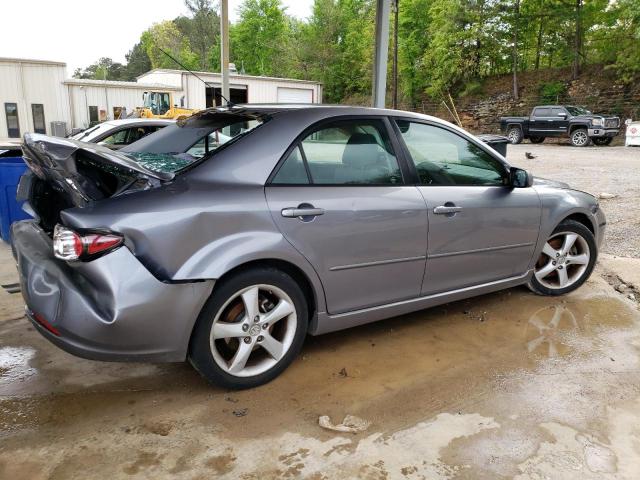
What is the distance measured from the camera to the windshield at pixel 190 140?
2.85 m

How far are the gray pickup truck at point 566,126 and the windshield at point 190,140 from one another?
72.3 ft

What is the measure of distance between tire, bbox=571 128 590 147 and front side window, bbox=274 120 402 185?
21941 mm

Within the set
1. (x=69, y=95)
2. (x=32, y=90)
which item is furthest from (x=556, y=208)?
(x=32, y=90)

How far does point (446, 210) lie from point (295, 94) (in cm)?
A: 3058

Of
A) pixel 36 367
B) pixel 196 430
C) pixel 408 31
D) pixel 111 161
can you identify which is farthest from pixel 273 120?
pixel 408 31

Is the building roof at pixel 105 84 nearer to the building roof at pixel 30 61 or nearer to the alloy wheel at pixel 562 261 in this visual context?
the building roof at pixel 30 61

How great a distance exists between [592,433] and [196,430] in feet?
6.17

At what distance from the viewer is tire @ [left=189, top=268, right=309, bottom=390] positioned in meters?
2.57

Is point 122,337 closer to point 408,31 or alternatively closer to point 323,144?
point 323,144

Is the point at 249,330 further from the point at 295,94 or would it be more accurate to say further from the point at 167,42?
the point at 167,42

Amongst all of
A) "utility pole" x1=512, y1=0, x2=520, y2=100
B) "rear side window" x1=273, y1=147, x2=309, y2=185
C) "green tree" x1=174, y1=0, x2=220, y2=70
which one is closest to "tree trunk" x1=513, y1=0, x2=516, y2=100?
"utility pole" x1=512, y1=0, x2=520, y2=100

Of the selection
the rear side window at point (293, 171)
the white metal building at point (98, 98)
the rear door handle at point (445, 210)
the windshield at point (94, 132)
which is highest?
the white metal building at point (98, 98)

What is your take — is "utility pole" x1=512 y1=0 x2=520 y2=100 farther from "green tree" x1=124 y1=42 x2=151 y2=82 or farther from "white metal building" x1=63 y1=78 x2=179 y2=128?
"green tree" x1=124 y1=42 x2=151 y2=82

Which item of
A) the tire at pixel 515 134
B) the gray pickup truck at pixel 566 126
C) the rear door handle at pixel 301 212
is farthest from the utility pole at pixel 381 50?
the tire at pixel 515 134
